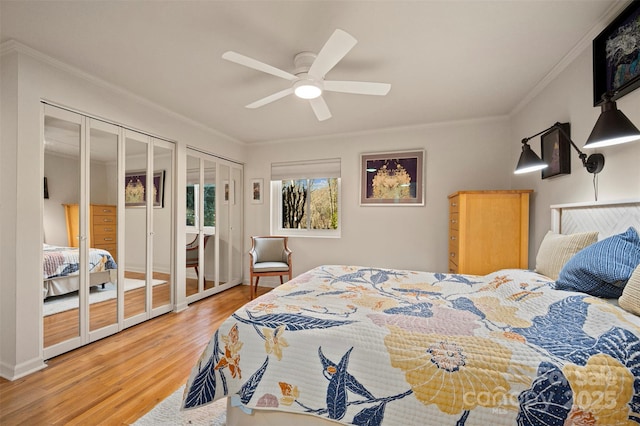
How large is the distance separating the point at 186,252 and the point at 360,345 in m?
3.14

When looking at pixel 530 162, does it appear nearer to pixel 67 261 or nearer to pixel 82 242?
pixel 82 242

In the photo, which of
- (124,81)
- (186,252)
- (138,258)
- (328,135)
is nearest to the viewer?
(124,81)

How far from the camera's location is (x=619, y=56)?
165 centimetres

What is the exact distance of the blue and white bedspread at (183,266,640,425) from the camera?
3.13 ft

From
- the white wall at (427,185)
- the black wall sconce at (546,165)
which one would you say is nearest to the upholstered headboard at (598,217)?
the black wall sconce at (546,165)

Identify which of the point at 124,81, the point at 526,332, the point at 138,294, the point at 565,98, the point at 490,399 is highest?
the point at 124,81

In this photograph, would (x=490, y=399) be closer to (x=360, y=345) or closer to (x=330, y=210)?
(x=360, y=345)

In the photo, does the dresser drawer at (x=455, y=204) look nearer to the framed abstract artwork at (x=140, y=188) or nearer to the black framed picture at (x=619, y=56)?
the black framed picture at (x=619, y=56)

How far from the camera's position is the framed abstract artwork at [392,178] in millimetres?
3848

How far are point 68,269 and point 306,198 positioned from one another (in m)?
2.99

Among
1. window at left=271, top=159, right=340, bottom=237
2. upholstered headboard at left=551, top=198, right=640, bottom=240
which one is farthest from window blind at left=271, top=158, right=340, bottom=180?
upholstered headboard at left=551, top=198, right=640, bottom=240

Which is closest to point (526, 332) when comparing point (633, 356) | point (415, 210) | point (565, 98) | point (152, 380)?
point (633, 356)

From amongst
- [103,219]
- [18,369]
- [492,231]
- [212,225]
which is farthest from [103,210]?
[492,231]

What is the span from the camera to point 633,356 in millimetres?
970
